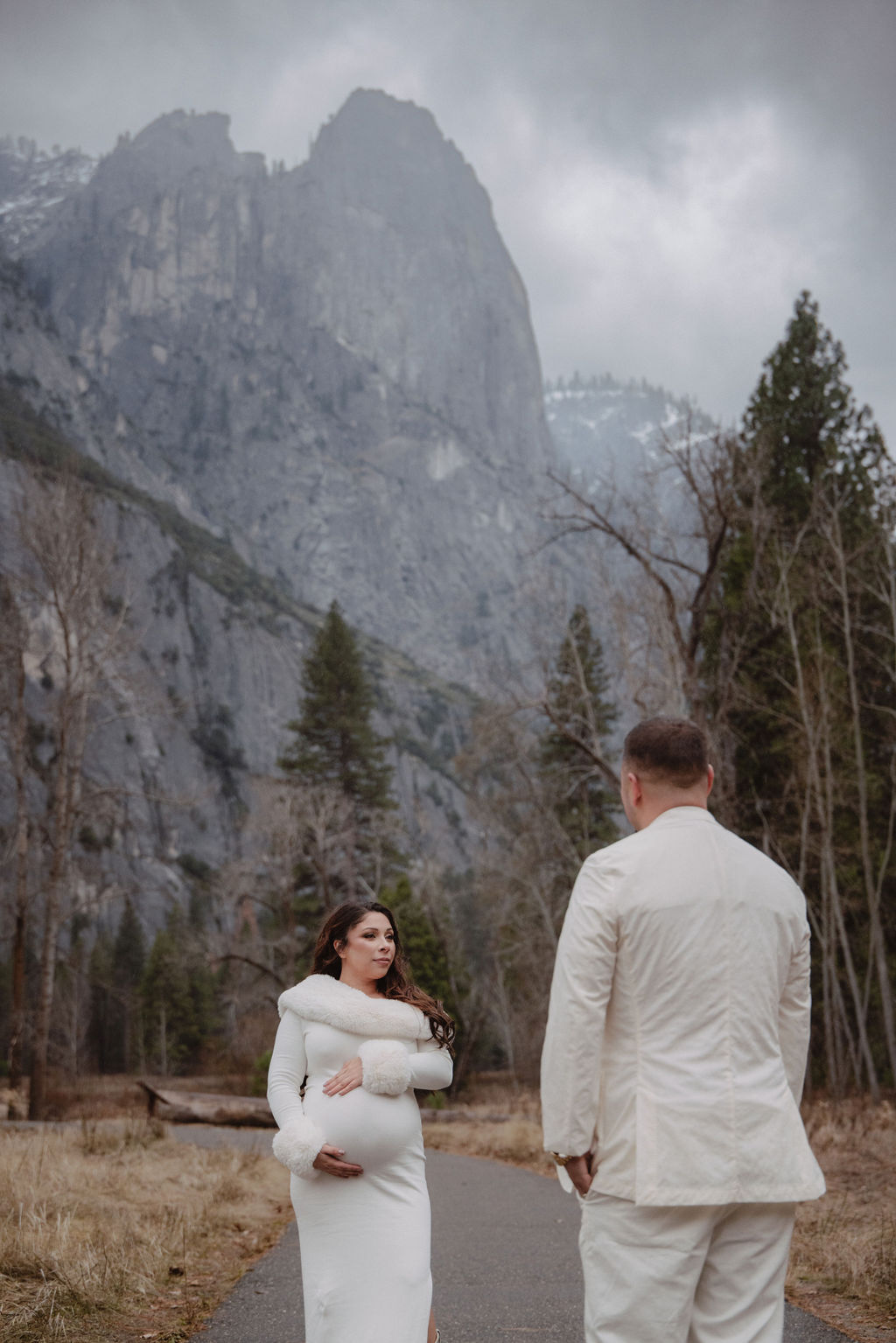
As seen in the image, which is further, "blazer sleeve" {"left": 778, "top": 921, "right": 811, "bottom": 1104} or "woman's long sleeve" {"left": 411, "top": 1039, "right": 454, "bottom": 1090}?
"woman's long sleeve" {"left": 411, "top": 1039, "right": 454, "bottom": 1090}

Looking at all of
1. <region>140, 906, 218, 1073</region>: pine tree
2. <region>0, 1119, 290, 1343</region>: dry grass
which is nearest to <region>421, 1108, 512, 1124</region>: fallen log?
<region>0, 1119, 290, 1343</region>: dry grass

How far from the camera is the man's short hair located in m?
3.04

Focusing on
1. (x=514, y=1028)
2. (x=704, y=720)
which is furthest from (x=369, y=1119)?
(x=514, y=1028)

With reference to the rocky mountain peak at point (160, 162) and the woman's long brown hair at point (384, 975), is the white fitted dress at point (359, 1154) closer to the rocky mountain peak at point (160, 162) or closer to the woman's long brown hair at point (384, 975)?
the woman's long brown hair at point (384, 975)

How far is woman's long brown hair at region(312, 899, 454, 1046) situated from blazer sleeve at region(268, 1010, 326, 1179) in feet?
0.93

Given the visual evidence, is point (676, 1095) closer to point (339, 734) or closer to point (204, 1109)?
point (204, 1109)

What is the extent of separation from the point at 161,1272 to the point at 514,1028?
119ft

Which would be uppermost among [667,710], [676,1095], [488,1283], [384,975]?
[667,710]

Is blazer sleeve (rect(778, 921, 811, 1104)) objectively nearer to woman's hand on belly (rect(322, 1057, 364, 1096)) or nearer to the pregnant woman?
the pregnant woman

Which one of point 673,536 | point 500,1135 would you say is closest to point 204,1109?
point 500,1135

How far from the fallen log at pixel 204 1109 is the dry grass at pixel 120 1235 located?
8667 mm

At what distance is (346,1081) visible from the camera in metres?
3.79

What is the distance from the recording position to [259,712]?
348 feet

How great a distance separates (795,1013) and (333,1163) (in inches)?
63.1
